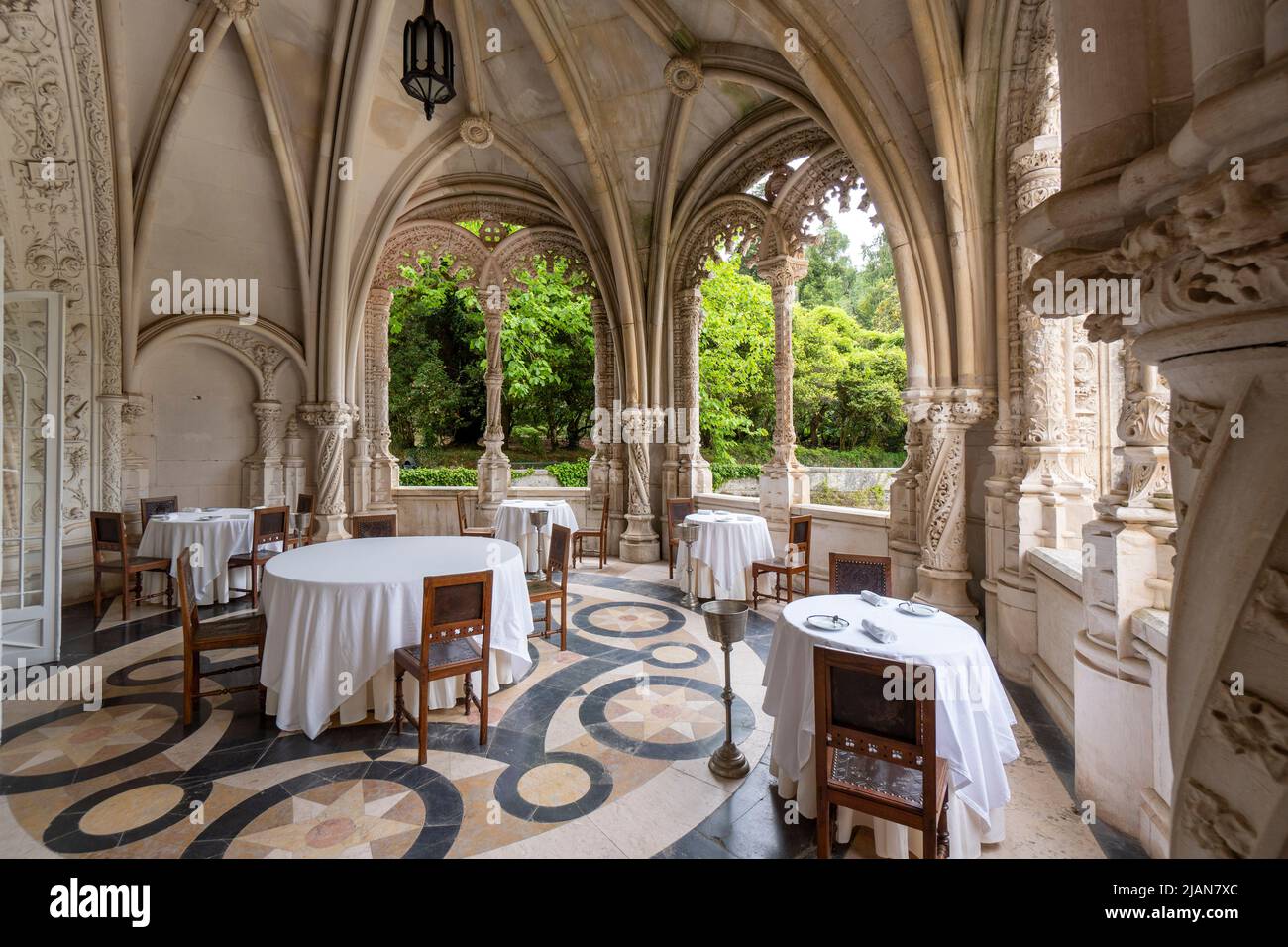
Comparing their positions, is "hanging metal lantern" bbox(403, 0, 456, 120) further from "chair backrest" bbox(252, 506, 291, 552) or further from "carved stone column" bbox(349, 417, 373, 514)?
"carved stone column" bbox(349, 417, 373, 514)

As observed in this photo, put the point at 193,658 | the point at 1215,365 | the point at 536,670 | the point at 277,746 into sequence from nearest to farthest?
the point at 1215,365 → the point at 277,746 → the point at 193,658 → the point at 536,670

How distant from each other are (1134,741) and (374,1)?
845cm

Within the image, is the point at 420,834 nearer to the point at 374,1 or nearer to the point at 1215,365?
the point at 1215,365

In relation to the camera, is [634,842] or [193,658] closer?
[634,842]

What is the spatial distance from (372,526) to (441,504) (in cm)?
419

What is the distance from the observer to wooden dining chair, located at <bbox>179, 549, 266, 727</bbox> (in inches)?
118

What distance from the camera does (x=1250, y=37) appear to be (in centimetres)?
87

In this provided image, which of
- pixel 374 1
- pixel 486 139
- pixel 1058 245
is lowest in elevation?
pixel 1058 245

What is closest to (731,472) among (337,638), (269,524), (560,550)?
(560,550)

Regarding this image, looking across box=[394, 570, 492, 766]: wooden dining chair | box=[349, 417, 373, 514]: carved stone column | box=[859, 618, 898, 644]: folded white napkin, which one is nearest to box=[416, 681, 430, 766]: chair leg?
box=[394, 570, 492, 766]: wooden dining chair

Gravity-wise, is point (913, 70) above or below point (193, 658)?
above

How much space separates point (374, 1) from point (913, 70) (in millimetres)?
5448
